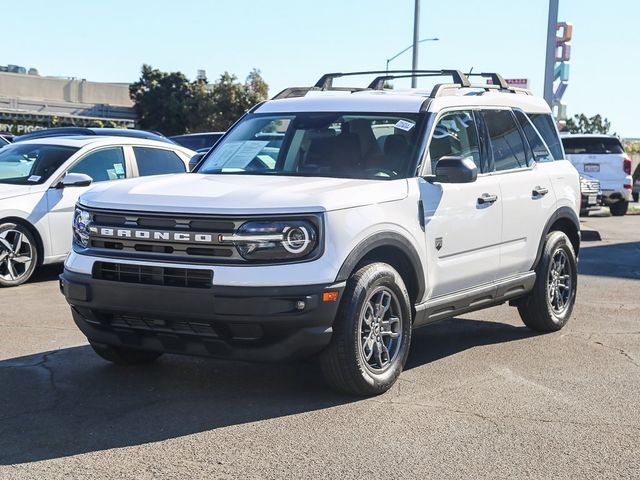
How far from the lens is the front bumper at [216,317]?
5234 mm

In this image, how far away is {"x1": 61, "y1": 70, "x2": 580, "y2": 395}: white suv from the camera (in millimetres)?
5312

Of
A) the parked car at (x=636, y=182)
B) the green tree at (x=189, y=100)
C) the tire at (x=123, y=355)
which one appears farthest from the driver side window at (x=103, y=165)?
the green tree at (x=189, y=100)

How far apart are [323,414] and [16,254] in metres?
5.66

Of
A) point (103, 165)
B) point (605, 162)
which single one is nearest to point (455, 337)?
point (103, 165)

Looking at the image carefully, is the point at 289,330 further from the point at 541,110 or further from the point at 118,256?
the point at 541,110

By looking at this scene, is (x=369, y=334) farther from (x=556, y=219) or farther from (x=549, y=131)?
(x=549, y=131)

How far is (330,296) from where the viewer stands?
5.36m

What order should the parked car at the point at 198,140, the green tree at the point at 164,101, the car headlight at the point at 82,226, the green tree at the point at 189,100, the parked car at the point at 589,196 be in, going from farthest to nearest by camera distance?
the green tree at the point at 164,101 < the green tree at the point at 189,100 < the parked car at the point at 198,140 < the parked car at the point at 589,196 < the car headlight at the point at 82,226

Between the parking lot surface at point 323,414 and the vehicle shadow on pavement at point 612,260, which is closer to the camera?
the parking lot surface at point 323,414

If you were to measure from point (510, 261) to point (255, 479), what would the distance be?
138 inches

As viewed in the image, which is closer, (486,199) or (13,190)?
(486,199)

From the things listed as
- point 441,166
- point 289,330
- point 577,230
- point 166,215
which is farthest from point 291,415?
point 577,230

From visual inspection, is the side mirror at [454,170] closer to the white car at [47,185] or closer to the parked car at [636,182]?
the white car at [47,185]

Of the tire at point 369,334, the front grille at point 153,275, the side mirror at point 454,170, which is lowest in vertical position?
the tire at point 369,334
